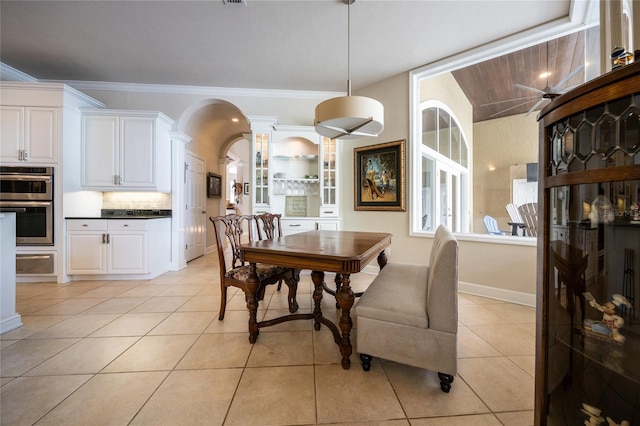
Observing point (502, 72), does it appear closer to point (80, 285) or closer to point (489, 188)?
point (489, 188)

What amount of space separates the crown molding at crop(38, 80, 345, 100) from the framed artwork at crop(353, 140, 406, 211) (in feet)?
4.08

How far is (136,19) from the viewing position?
258 centimetres

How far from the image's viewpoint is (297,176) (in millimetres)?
4258

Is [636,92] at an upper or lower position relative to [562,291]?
upper

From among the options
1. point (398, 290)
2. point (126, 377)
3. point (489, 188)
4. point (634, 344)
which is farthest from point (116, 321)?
point (489, 188)

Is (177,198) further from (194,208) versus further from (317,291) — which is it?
(317,291)

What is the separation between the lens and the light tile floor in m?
1.26

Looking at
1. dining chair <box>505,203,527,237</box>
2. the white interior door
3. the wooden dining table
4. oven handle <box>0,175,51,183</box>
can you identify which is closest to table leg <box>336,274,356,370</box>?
the wooden dining table

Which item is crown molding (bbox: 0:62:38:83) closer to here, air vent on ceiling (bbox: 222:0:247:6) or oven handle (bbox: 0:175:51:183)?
oven handle (bbox: 0:175:51:183)

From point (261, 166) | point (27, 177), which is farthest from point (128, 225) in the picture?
point (261, 166)

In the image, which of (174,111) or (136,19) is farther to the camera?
(174,111)

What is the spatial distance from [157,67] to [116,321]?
11.0 feet

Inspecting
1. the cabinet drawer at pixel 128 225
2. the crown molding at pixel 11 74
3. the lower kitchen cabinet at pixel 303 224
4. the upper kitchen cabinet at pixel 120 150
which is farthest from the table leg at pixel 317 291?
the crown molding at pixel 11 74

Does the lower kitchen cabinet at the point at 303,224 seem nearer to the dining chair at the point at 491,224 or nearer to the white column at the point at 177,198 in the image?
the white column at the point at 177,198
